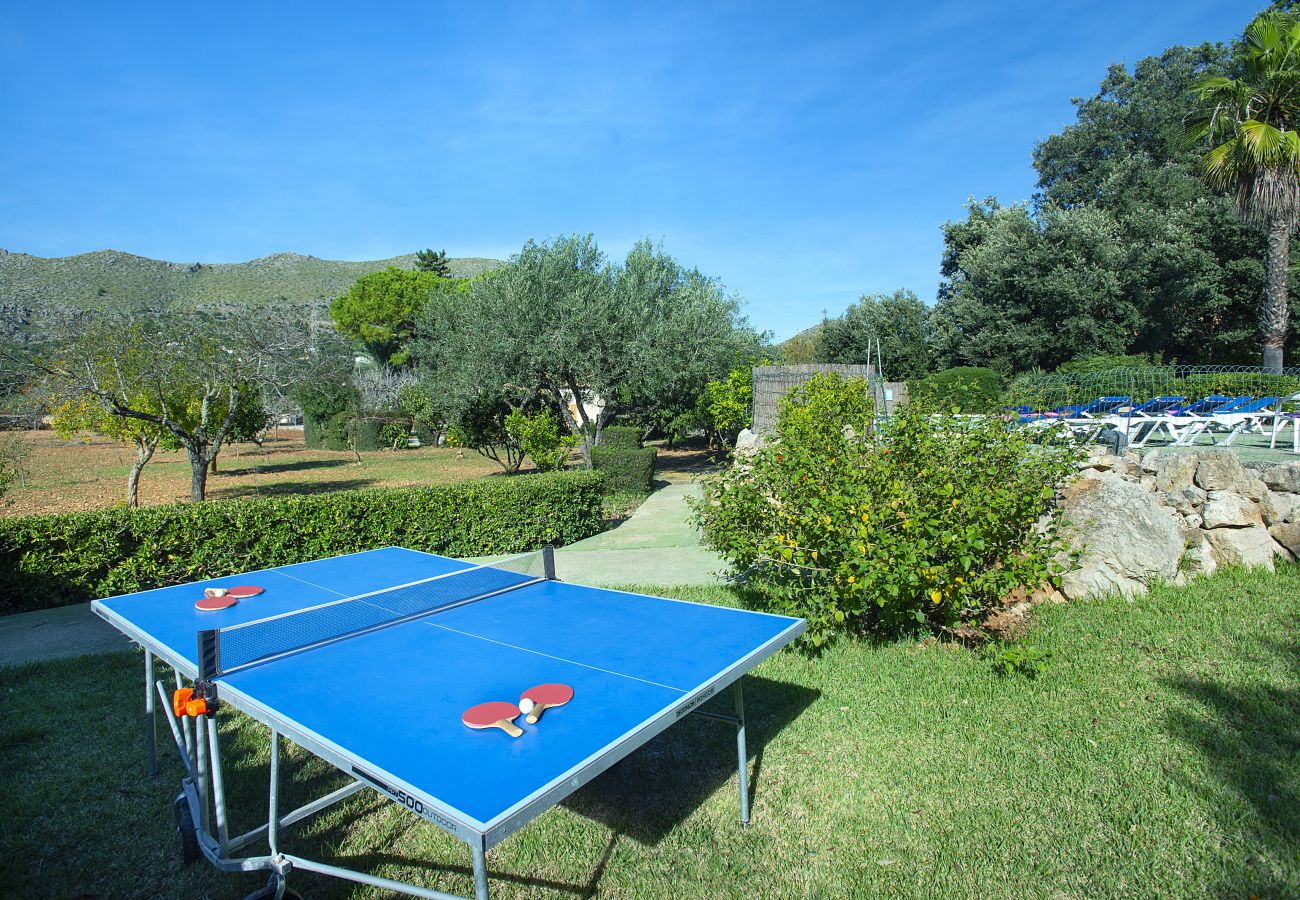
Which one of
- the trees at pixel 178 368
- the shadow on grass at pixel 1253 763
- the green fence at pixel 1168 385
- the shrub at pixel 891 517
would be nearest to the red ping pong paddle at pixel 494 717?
the shadow on grass at pixel 1253 763

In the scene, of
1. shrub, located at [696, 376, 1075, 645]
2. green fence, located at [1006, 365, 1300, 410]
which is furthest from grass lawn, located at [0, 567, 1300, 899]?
green fence, located at [1006, 365, 1300, 410]

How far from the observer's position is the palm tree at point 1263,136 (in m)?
13.4

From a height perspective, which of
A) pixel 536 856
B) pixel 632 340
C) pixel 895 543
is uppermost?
pixel 632 340

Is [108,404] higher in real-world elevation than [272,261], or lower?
lower

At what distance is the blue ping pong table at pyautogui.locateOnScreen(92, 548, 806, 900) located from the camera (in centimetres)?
203

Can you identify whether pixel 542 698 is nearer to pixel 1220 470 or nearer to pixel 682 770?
pixel 682 770

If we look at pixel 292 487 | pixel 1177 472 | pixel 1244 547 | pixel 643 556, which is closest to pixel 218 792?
pixel 643 556

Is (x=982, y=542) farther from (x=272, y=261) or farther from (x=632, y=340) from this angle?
(x=272, y=261)

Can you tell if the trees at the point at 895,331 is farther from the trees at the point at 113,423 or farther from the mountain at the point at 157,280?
the mountain at the point at 157,280

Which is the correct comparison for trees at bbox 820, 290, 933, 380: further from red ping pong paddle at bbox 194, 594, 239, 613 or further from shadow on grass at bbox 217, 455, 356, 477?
red ping pong paddle at bbox 194, 594, 239, 613

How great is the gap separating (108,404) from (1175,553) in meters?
14.3

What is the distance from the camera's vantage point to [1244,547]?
22.1 ft

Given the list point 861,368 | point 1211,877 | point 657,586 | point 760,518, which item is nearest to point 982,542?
point 760,518

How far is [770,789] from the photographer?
3707mm
